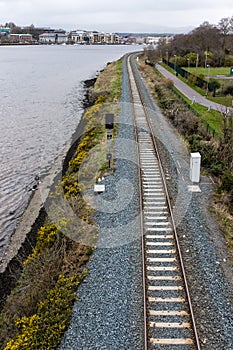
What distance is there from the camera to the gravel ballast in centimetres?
933

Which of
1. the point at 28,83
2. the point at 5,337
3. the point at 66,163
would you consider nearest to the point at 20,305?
the point at 5,337

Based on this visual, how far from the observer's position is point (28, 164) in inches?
1104

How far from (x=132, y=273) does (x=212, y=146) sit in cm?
1219

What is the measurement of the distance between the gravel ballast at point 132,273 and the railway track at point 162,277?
0.22m

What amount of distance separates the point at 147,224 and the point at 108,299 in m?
4.28

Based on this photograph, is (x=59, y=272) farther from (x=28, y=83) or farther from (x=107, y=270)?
(x=28, y=83)

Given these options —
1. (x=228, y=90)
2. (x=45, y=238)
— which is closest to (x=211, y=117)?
(x=228, y=90)

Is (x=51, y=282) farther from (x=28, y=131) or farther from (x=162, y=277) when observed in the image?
(x=28, y=131)

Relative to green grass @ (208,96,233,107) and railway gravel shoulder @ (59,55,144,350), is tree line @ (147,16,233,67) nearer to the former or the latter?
green grass @ (208,96,233,107)

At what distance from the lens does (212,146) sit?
71.5 ft

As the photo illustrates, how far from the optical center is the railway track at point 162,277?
9289 mm

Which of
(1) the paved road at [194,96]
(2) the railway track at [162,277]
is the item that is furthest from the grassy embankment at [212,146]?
(2) the railway track at [162,277]

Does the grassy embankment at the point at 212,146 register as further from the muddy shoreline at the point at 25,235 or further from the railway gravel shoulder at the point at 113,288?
the muddy shoreline at the point at 25,235

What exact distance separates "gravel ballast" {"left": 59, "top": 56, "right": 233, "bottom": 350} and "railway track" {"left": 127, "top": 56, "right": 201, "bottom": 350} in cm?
22
